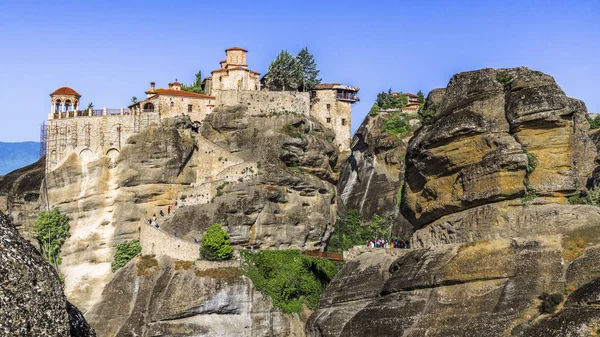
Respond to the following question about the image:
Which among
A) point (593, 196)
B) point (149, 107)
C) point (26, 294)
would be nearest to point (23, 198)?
point (149, 107)

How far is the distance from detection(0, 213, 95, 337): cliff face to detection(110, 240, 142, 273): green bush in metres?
58.3

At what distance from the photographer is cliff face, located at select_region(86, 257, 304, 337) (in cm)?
5916

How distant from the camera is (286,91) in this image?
75.5 m

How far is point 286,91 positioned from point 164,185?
13.2 metres

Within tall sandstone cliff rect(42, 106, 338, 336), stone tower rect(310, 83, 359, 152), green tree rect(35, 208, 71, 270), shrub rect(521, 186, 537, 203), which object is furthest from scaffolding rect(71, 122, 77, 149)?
shrub rect(521, 186, 537, 203)

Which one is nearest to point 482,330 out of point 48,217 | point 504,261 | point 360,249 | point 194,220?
point 504,261

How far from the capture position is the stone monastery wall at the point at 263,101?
242ft

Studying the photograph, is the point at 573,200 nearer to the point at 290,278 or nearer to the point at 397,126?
the point at 290,278

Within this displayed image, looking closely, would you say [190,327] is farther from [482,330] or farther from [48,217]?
[482,330]

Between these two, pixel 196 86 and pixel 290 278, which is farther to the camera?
pixel 196 86

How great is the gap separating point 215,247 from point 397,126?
29.2m

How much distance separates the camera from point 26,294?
937 centimetres

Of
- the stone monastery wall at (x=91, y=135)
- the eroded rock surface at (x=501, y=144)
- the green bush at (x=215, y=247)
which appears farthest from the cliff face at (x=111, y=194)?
the eroded rock surface at (x=501, y=144)

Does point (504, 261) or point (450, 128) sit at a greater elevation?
point (450, 128)
